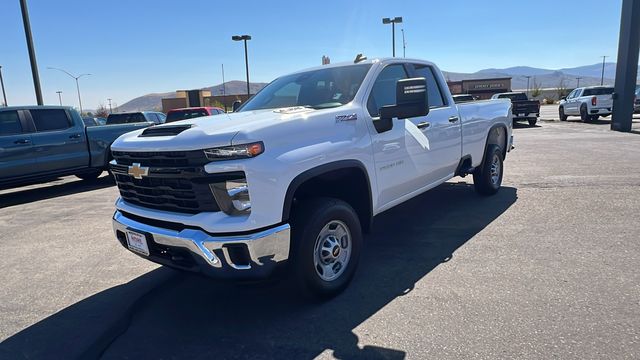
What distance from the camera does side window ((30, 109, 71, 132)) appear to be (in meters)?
8.83

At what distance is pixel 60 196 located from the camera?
8828 millimetres

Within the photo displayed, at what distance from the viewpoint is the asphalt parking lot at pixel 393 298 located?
2.89m

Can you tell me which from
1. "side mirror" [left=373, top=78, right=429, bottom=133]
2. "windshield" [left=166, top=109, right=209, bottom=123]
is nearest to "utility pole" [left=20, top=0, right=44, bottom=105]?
"windshield" [left=166, top=109, right=209, bottom=123]

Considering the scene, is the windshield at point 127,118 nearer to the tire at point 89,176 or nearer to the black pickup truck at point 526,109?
the tire at point 89,176

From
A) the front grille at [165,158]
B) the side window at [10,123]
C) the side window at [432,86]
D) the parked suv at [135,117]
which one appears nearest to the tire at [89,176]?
the side window at [10,123]

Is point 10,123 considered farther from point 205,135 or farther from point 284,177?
point 284,177

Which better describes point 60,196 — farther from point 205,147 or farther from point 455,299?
point 455,299

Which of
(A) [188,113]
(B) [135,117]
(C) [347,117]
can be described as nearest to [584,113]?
(A) [188,113]

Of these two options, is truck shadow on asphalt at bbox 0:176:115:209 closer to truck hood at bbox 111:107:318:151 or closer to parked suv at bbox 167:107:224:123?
parked suv at bbox 167:107:224:123

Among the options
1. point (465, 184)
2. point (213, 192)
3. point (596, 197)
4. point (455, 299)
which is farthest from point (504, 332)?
point (465, 184)

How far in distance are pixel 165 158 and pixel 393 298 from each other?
2067 mm

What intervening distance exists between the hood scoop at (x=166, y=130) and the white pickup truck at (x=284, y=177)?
0.5 inches

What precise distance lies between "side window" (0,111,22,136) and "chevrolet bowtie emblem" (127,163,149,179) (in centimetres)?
680

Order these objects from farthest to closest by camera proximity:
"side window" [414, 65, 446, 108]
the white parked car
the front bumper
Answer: the white parked car, "side window" [414, 65, 446, 108], the front bumper
